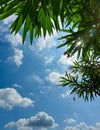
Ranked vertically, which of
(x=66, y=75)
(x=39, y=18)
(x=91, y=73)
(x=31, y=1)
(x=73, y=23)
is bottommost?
(x=31, y=1)

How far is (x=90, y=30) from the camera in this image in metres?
5.99

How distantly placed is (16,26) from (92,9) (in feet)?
3.95

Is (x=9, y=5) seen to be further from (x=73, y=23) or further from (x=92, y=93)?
(x=92, y=93)

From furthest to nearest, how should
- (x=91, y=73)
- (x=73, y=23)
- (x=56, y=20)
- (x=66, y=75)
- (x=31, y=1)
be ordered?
(x=66, y=75) → (x=91, y=73) → (x=73, y=23) → (x=56, y=20) → (x=31, y=1)

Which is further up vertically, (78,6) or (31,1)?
(78,6)

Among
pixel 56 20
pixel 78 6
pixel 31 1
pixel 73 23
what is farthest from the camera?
pixel 73 23

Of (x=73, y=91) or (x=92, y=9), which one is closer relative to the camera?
(x=92, y=9)

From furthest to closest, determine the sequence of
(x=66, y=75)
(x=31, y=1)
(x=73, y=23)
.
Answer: (x=66, y=75) < (x=73, y=23) < (x=31, y=1)

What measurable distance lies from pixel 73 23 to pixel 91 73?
153 inches

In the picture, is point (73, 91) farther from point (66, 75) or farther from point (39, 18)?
point (39, 18)

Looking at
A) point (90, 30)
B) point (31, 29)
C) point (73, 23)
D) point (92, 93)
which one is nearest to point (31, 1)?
point (31, 29)

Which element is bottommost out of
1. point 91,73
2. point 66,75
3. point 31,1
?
point 31,1

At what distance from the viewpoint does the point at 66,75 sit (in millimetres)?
12227

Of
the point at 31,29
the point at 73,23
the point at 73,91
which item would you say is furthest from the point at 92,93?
the point at 31,29
